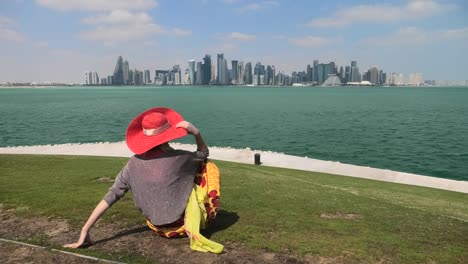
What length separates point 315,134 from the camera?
50.7 m

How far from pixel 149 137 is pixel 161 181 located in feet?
2.37

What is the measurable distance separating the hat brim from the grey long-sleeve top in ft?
0.79

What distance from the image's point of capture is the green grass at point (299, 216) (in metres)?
5.92

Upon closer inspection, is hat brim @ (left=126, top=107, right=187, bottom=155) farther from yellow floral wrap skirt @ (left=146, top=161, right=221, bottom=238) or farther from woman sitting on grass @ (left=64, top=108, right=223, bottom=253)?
yellow floral wrap skirt @ (left=146, top=161, right=221, bottom=238)

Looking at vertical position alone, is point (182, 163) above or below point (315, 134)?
above

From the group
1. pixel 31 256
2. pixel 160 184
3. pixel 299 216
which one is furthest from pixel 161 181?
pixel 299 216

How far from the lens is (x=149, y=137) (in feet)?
18.8

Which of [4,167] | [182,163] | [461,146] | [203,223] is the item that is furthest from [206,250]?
[461,146]

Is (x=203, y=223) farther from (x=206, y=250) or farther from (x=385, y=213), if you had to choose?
(x=385, y=213)

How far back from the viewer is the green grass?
592cm

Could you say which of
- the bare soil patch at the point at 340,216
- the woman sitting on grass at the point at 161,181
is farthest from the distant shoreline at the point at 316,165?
the woman sitting on grass at the point at 161,181

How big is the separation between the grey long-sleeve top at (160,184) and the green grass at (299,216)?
37.5 inches

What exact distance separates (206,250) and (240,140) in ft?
134

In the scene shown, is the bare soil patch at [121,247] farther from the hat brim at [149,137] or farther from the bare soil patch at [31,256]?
the hat brim at [149,137]
